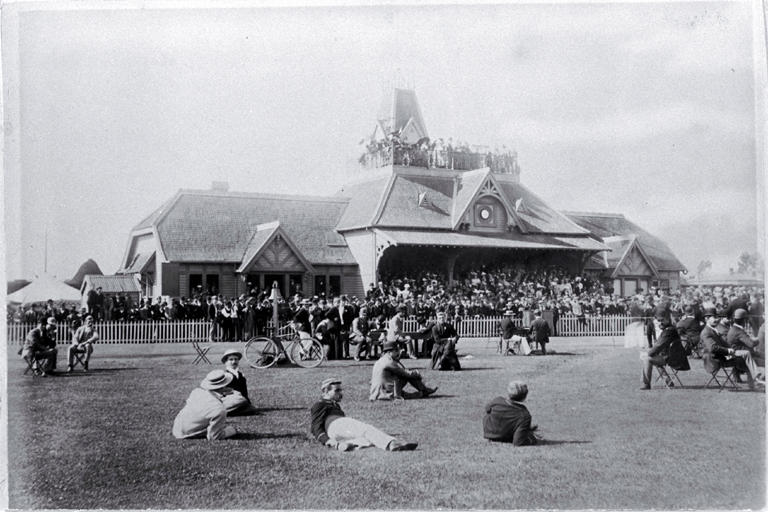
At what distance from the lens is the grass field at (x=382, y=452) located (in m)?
8.06

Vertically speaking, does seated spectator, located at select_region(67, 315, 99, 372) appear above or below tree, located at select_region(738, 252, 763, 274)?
below

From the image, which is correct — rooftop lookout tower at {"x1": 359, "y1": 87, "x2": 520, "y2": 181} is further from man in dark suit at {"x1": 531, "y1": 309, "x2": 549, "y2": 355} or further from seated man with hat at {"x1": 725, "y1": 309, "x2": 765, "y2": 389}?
seated man with hat at {"x1": 725, "y1": 309, "x2": 765, "y2": 389}

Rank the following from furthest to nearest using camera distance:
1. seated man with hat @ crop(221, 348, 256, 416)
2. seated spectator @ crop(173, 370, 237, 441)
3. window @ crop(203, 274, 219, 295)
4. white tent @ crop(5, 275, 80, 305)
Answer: window @ crop(203, 274, 219, 295), white tent @ crop(5, 275, 80, 305), seated man with hat @ crop(221, 348, 256, 416), seated spectator @ crop(173, 370, 237, 441)

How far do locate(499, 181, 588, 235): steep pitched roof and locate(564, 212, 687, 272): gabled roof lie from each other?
0.25m

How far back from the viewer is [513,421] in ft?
28.1

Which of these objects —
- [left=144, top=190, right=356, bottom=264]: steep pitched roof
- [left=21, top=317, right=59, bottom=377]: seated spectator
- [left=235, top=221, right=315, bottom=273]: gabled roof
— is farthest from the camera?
[left=235, top=221, right=315, bottom=273]: gabled roof

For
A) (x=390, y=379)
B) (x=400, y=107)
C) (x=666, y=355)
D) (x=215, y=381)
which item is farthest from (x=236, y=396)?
(x=666, y=355)

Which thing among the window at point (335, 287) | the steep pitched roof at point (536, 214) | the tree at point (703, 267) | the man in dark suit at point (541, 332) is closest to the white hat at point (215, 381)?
the window at point (335, 287)

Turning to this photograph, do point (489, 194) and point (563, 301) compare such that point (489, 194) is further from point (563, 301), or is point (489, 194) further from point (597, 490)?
point (597, 490)

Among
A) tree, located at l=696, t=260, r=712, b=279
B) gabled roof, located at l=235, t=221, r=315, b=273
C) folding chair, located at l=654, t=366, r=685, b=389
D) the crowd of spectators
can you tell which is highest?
gabled roof, located at l=235, t=221, r=315, b=273

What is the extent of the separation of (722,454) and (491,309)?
4.91 metres

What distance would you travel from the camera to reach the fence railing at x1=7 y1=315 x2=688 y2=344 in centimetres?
1092

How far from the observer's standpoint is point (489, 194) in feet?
42.8

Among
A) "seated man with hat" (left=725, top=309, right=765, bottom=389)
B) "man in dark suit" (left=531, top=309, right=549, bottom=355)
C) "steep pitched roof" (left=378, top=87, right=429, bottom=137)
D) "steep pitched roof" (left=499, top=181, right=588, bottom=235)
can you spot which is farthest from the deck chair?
"steep pitched roof" (left=378, top=87, right=429, bottom=137)
